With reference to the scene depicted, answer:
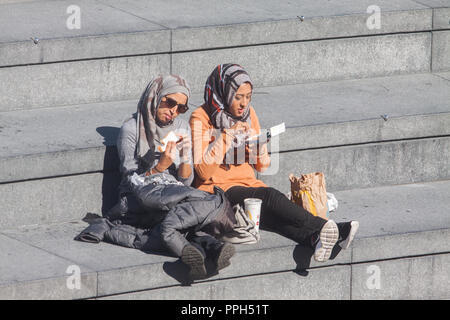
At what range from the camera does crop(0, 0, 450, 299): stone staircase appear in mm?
5676

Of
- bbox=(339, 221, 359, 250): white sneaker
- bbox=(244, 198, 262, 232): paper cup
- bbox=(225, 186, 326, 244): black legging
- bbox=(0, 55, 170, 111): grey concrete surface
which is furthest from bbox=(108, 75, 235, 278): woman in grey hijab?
bbox=(0, 55, 170, 111): grey concrete surface

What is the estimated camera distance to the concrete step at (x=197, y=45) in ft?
22.8

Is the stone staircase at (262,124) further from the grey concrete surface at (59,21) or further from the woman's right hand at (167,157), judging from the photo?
the woman's right hand at (167,157)

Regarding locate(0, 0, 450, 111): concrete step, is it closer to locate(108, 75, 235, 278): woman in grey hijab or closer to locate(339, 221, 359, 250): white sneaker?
locate(108, 75, 235, 278): woman in grey hijab

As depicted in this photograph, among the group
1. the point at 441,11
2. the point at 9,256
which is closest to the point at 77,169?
the point at 9,256

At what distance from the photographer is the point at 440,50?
8.06 meters

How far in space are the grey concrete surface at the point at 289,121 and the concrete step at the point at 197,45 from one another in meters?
0.13

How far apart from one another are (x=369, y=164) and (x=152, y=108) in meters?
1.72

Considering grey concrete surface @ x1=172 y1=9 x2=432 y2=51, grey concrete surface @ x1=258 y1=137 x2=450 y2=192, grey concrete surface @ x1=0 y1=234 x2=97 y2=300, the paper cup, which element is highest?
grey concrete surface @ x1=172 y1=9 x2=432 y2=51

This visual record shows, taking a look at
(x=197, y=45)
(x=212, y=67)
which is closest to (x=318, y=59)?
(x=212, y=67)

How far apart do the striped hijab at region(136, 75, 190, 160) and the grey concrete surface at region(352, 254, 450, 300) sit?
1399 millimetres

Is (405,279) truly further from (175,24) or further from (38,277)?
(175,24)

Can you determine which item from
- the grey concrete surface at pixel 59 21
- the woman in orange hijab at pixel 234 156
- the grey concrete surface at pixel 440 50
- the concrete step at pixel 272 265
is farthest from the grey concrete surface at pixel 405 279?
the grey concrete surface at pixel 59 21
